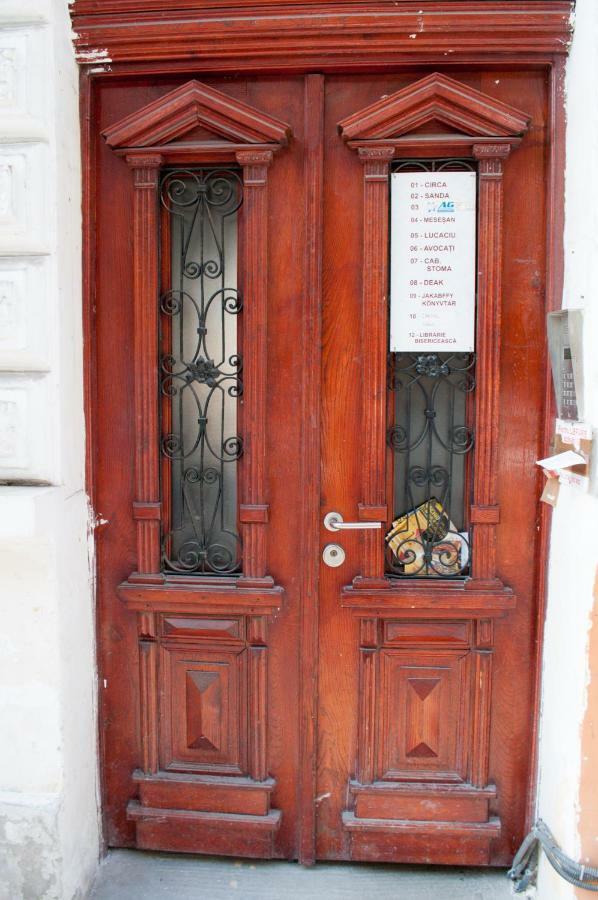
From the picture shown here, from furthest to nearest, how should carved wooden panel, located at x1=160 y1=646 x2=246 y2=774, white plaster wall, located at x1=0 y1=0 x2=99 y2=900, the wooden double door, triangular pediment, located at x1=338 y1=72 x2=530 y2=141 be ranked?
carved wooden panel, located at x1=160 y1=646 x2=246 y2=774, the wooden double door, triangular pediment, located at x1=338 y1=72 x2=530 y2=141, white plaster wall, located at x1=0 y1=0 x2=99 y2=900

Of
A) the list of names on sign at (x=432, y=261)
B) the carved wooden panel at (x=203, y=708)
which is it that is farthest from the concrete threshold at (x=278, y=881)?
the list of names on sign at (x=432, y=261)

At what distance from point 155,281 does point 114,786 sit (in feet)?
6.36

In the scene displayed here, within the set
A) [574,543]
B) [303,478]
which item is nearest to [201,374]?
[303,478]

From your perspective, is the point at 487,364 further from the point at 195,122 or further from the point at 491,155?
the point at 195,122

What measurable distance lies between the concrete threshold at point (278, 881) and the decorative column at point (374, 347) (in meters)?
1.10

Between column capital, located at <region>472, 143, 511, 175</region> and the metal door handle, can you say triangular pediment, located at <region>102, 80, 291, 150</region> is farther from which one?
the metal door handle

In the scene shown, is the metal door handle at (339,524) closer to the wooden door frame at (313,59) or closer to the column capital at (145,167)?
the wooden door frame at (313,59)

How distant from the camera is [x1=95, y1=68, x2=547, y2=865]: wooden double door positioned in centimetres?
237

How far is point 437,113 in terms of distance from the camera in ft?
7.51

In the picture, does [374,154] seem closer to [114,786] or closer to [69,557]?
[69,557]

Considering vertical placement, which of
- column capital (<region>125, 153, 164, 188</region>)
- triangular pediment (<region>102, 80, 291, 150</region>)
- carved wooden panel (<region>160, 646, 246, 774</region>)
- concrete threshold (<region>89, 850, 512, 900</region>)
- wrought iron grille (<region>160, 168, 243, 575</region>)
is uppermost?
triangular pediment (<region>102, 80, 291, 150</region>)

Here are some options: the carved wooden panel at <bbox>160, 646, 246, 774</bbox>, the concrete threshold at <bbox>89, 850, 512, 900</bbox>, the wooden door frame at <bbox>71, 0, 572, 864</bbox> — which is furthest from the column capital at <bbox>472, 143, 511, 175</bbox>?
the concrete threshold at <bbox>89, 850, 512, 900</bbox>

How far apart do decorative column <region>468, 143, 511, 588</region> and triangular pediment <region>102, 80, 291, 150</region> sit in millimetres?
740

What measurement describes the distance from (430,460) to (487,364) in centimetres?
40
